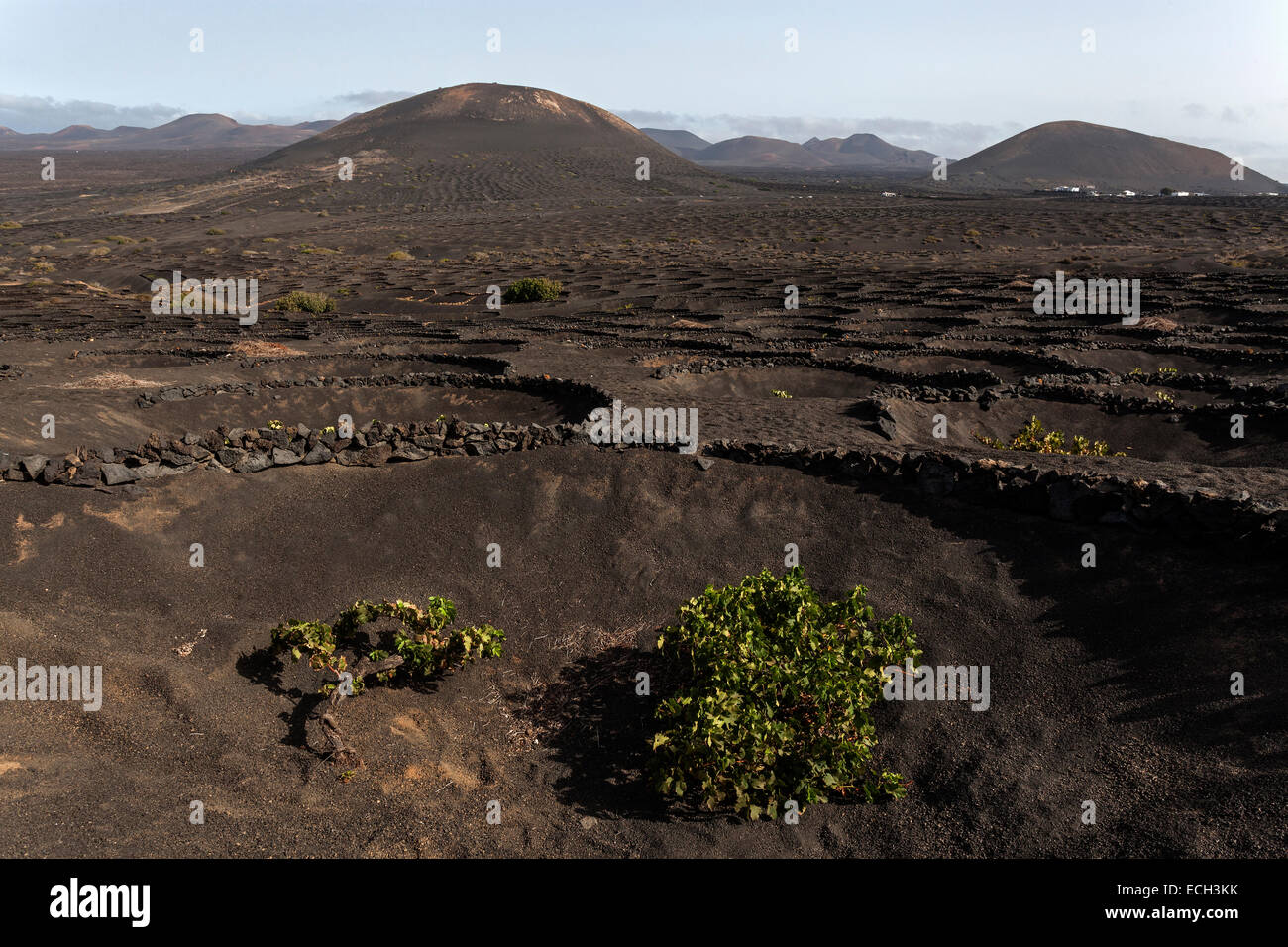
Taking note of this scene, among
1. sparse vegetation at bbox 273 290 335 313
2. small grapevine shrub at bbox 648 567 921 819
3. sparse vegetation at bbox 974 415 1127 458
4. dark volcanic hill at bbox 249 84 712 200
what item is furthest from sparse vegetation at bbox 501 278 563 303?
dark volcanic hill at bbox 249 84 712 200

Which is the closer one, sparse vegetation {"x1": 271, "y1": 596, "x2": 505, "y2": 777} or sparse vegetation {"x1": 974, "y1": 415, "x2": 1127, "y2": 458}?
sparse vegetation {"x1": 271, "y1": 596, "x2": 505, "y2": 777}

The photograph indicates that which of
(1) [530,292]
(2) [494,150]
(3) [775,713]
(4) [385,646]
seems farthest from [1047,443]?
(2) [494,150]

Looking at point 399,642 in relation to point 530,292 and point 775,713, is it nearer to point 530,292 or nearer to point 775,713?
point 775,713

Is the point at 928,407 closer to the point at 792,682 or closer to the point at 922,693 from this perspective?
the point at 922,693

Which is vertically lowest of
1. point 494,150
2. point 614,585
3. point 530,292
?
point 614,585

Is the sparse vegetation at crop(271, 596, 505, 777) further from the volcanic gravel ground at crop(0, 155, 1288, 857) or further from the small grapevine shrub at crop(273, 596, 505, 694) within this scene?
the volcanic gravel ground at crop(0, 155, 1288, 857)
